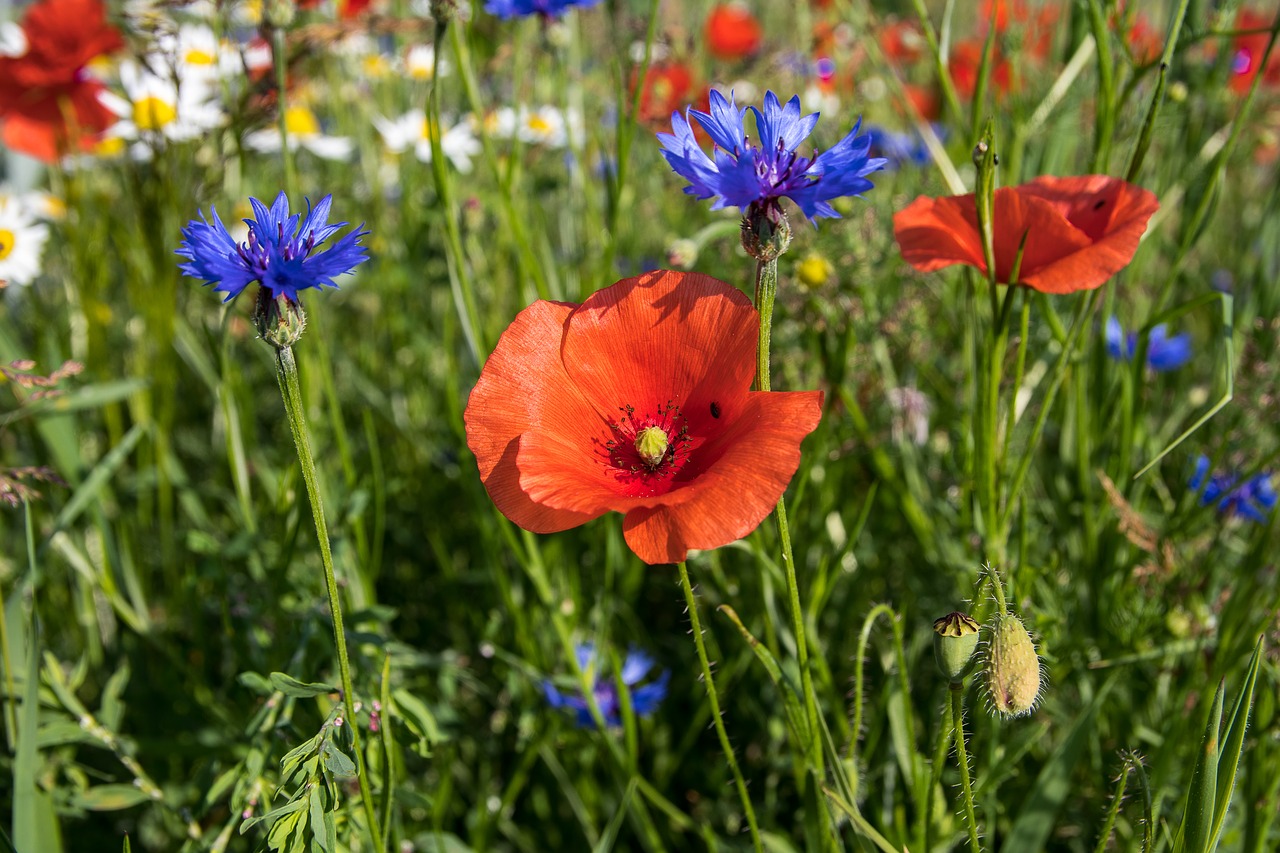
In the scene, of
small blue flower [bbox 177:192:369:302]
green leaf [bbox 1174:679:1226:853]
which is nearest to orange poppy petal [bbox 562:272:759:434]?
small blue flower [bbox 177:192:369:302]

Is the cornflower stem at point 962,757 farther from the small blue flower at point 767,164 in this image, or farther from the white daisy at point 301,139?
the white daisy at point 301,139

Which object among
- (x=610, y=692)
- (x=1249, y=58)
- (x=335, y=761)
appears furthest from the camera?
(x=1249, y=58)

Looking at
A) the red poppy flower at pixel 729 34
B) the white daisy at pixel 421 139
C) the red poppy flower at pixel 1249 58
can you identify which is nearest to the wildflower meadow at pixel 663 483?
the red poppy flower at pixel 1249 58

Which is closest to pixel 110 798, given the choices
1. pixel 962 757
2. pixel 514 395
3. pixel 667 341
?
pixel 514 395

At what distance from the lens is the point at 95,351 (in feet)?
6.56

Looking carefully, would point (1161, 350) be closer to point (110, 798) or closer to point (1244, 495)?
point (1244, 495)

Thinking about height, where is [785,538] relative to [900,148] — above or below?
below

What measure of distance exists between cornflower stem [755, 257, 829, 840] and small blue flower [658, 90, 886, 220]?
0.19ft

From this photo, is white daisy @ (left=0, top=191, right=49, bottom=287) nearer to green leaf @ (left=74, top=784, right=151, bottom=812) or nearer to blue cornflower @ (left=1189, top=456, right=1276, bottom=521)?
green leaf @ (left=74, top=784, right=151, bottom=812)

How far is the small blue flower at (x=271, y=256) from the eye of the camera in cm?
79

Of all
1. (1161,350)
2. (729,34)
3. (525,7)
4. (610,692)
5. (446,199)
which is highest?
(729,34)

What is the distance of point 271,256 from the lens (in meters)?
0.79

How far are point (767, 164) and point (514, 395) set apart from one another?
1.07 ft

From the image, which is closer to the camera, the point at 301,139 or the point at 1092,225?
the point at 1092,225
